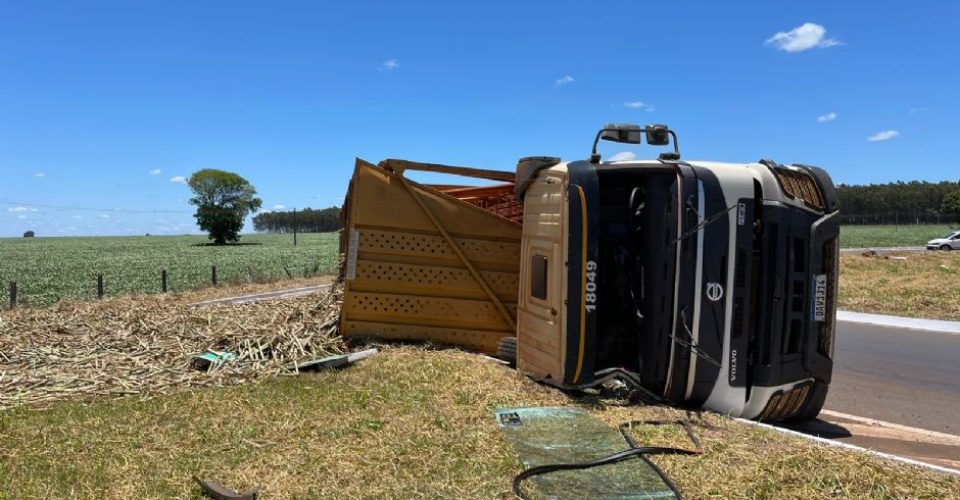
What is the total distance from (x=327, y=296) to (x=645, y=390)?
4.72 meters

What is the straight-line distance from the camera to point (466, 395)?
5.45 metres

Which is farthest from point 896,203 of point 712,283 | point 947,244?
point 712,283

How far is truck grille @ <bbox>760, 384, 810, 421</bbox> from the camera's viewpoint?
5.30 metres

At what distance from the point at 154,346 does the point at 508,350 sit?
4147 millimetres

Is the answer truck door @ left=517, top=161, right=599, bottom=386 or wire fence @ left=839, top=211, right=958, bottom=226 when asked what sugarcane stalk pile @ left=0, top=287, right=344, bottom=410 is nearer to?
truck door @ left=517, top=161, right=599, bottom=386

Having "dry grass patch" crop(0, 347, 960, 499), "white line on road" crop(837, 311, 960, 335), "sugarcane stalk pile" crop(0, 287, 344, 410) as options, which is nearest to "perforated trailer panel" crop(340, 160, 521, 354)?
"sugarcane stalk pile" crop(0, 287, 344, 410)

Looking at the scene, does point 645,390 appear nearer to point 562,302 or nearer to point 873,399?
point 562,302

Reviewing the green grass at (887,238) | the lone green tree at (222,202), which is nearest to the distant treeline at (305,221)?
the lone green tree at (222,202)

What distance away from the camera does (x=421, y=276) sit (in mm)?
7648

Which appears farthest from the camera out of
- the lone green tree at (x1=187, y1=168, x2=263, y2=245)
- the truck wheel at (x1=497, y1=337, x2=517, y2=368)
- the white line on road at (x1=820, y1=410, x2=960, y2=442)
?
the lone green tree at (x1=187, y1=168, x2=263, y2=245)

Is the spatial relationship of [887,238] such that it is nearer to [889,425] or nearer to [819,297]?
[889,425]

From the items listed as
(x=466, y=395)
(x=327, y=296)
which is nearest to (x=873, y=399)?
(x=466, y=395)

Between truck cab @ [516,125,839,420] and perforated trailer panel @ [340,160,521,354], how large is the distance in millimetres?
2105

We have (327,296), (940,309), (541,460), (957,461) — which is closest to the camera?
(541,460)
